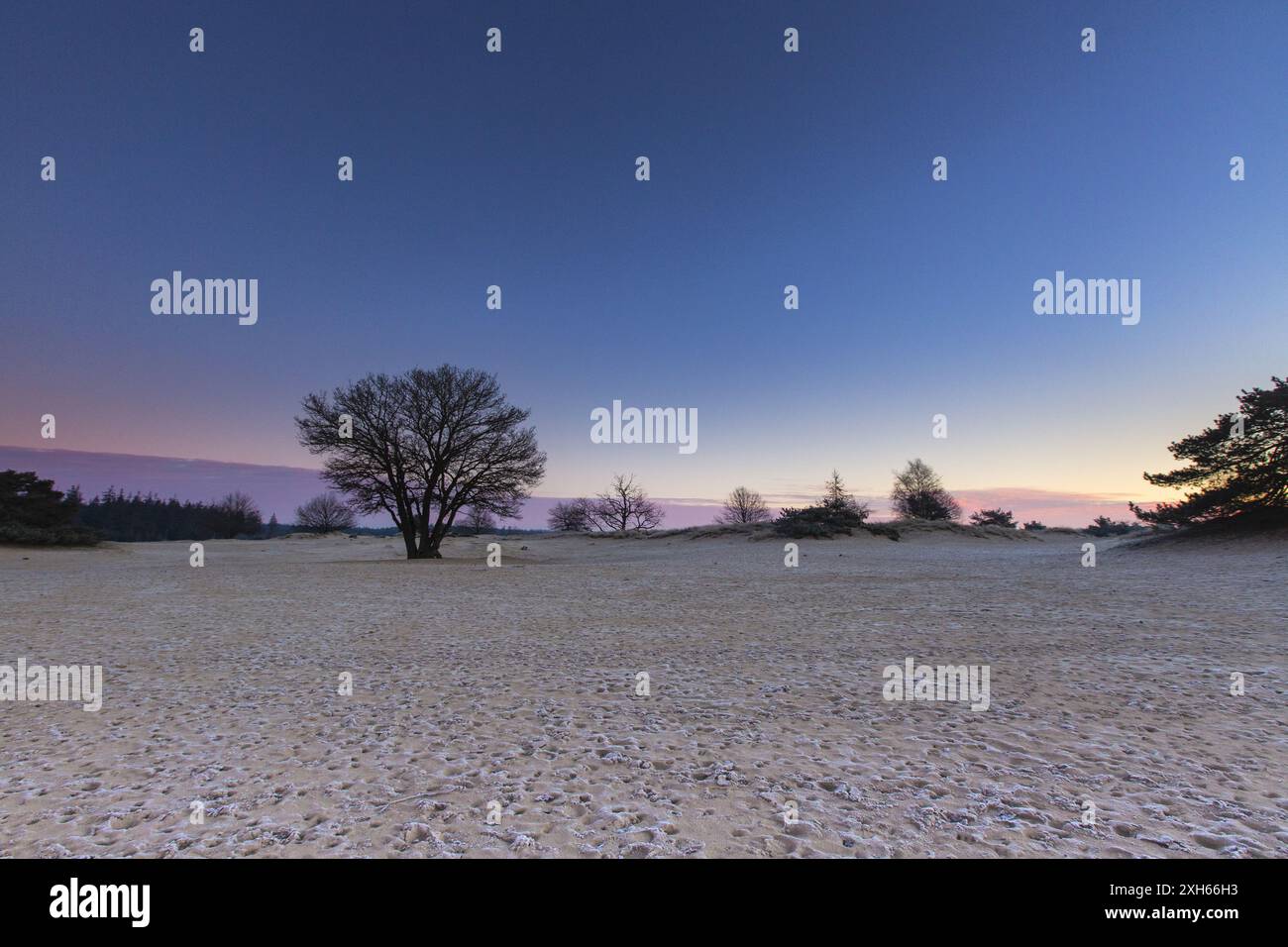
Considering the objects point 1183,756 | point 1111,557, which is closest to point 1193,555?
point 1111,557

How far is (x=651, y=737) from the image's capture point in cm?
523

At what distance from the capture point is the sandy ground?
137 inches

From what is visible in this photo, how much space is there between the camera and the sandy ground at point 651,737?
3473mm

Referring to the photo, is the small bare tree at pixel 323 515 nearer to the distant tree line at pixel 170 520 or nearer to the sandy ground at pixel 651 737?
the distant tree line at pixel 170 520

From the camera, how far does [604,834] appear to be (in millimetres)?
3471

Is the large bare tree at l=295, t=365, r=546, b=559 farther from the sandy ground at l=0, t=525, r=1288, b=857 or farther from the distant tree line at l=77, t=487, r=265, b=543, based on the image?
the distant tree line at l=77, t=487, r=265, b=543

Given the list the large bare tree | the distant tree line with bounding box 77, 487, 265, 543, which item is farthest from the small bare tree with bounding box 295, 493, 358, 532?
the large bare tree
